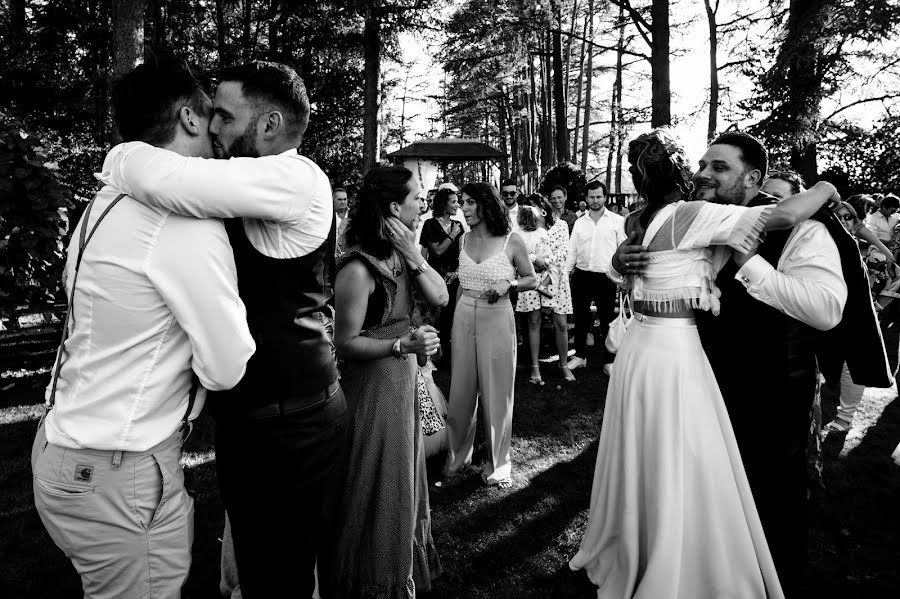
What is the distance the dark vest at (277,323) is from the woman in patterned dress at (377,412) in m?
0.77

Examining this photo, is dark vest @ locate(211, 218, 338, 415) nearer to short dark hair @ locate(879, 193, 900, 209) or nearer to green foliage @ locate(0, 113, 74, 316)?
green foliage @ locate(0, 113, 74, 316)

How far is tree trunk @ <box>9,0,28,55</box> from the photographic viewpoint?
53.3 ft

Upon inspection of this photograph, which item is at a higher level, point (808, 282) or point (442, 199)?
point (442, 199)

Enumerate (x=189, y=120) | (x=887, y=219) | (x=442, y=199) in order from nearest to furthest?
(x=189, y=120)
(x=442, y=199)
(x=887, y=219)

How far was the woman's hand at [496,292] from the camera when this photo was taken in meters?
4.63

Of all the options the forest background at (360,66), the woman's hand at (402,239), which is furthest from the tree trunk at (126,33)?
the woman's hand at (402,239)

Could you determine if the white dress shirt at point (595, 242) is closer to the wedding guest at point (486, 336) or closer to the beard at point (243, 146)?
the wedding guest at point (486, 336)

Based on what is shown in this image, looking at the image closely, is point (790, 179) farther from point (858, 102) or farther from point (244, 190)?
point (858, 102)

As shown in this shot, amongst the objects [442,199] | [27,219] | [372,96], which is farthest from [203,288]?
[372,96]

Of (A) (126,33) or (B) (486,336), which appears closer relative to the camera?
(B) (486,336)

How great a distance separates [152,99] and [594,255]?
688cm

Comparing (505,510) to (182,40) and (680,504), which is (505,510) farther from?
(182,40)

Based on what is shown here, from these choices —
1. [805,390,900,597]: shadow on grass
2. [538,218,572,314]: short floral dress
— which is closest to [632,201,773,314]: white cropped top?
[805,390,900,597]: shadow on grass

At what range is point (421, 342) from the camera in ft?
8.90
